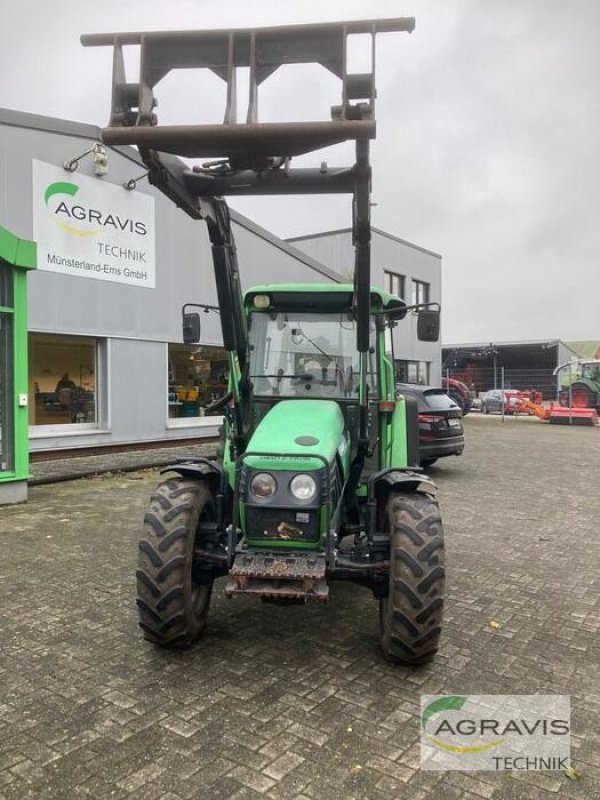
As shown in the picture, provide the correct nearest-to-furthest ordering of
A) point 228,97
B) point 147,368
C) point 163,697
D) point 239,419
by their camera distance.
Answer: point 228,97 < point 163,697 < point 239,419 < point 147,368

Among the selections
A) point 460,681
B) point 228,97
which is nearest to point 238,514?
point 460,681

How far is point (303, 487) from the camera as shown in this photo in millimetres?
3557

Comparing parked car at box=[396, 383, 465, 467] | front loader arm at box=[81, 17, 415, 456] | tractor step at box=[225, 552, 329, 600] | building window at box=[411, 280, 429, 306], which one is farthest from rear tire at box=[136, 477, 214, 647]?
building window at box=[411, 280, 429, 306]

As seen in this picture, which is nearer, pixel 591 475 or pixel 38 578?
pixel 38 578

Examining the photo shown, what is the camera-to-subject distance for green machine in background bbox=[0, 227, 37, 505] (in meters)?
8.21

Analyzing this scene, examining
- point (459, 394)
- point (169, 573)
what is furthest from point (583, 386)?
point (169, 573)

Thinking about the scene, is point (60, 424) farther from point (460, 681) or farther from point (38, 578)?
point (460, 681)

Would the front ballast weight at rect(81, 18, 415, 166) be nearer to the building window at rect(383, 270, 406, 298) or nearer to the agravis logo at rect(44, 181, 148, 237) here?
the agravis logo at rect(44, 181, 148, 237)

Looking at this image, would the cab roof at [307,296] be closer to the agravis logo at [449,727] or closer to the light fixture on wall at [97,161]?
the agravis logo at [449,727]

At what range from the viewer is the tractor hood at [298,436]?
3.60 m

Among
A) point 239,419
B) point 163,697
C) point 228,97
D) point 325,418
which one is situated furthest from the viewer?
point 239,419

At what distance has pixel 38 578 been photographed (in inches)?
207

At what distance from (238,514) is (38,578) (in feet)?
8.36

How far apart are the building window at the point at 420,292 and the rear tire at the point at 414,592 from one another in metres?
25.1
